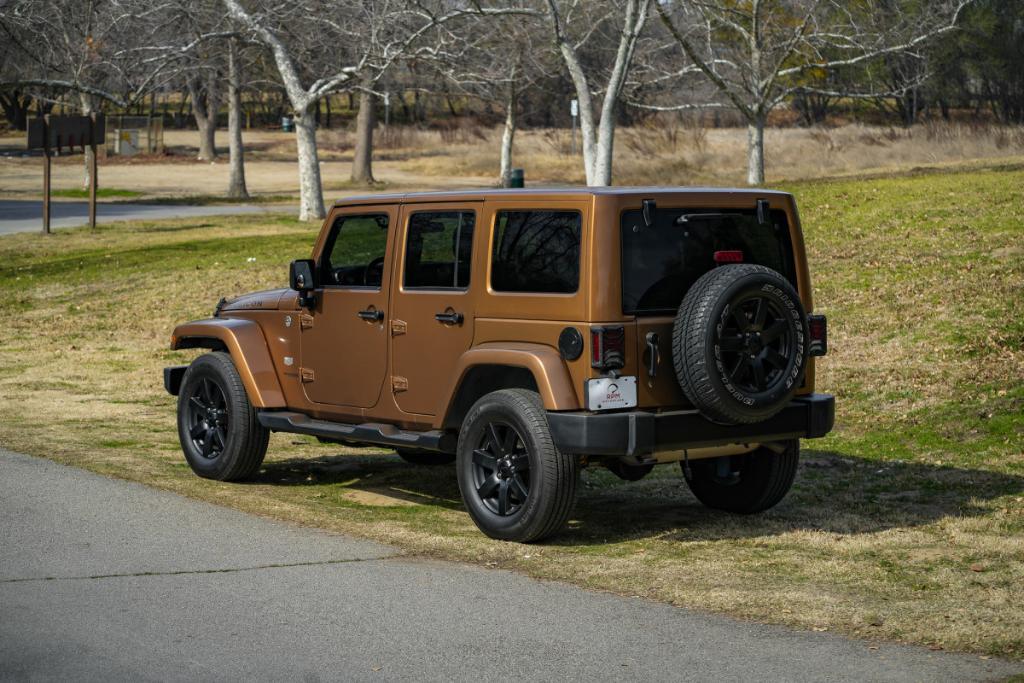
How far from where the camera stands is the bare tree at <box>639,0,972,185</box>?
31125 millimetres

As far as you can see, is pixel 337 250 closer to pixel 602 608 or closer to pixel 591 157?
pixel 602 608

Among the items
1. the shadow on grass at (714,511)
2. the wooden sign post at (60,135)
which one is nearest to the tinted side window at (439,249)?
the shadow on grass at (714,511)

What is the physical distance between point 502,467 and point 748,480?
1.74m

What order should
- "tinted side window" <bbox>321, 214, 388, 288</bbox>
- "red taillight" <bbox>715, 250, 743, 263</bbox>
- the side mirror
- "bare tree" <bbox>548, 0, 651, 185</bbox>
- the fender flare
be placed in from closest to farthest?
the fender flare < "red taillight" <bbox>715, 250, 743, 263</bbox> < "tinted side window" <bbox>321, 214, 388, 288</bbox> < the side mirror < "bare tree" <bbox>548, 0, 651, 185</bbox>

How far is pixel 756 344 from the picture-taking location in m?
7.73

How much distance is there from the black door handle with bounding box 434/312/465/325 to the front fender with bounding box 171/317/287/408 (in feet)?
5.55

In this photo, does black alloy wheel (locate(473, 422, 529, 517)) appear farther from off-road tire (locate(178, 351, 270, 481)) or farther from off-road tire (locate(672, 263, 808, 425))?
off-road tire (locate(178, 351, 270, 481))

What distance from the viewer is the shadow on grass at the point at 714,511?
860 cm

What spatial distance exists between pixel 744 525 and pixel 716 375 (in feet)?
4.96

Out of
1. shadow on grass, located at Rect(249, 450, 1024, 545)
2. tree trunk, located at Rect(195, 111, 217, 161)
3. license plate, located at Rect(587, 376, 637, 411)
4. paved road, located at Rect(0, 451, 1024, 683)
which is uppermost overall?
tree trunk, located at Rect(195, 111, 217, 161)

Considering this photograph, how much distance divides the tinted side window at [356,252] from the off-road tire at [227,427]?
1016 millimetres

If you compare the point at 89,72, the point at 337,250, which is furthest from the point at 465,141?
the point at 337,250

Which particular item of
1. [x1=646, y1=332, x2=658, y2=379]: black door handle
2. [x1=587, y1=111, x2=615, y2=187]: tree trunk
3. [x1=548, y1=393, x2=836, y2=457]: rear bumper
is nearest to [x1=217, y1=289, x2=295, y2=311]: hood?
[x1=548, y1=393, x2=836, y2=457]: rear bumper

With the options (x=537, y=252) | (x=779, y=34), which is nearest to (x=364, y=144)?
(x=779, y=34)
